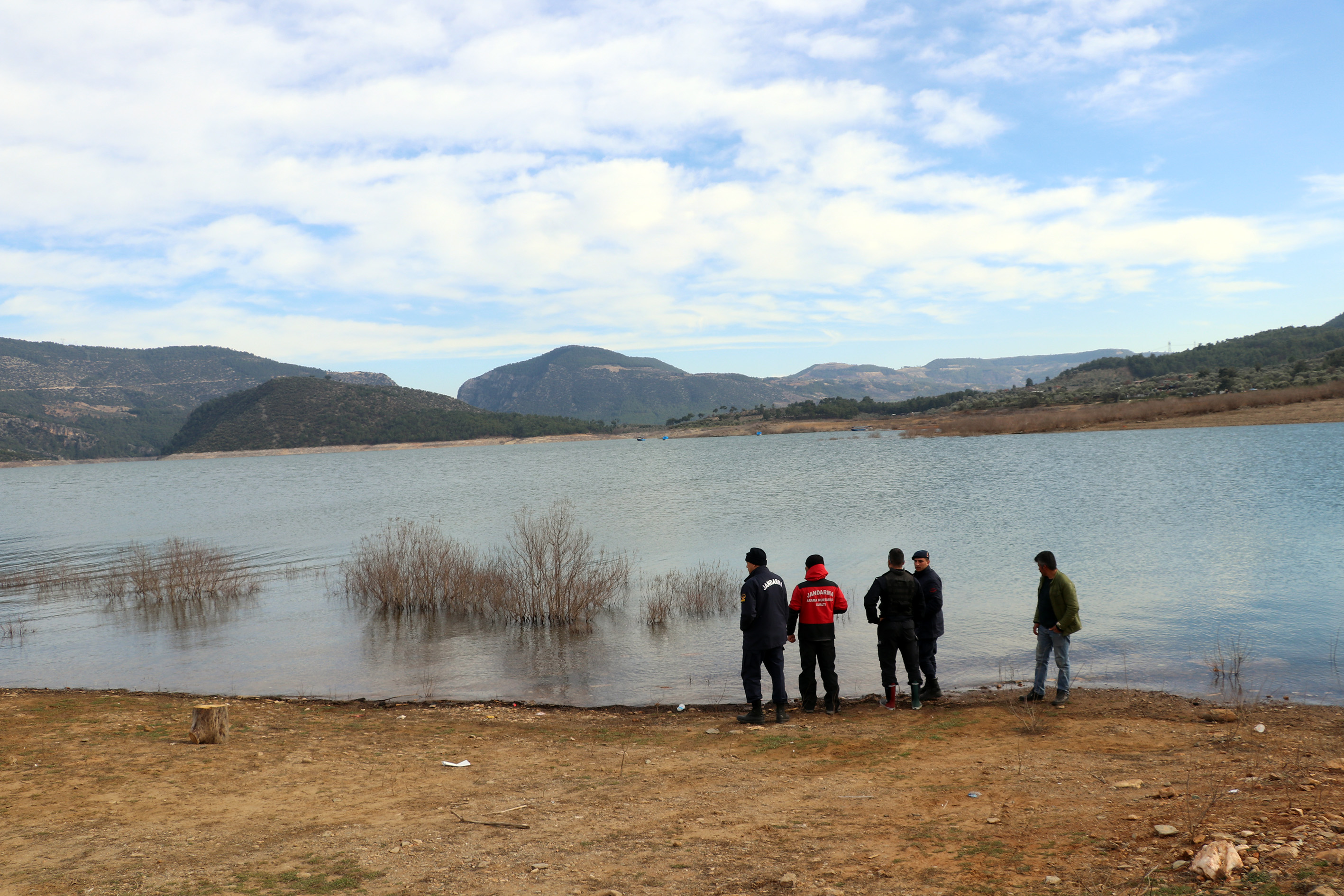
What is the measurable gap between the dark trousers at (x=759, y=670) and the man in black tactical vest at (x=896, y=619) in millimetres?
1396

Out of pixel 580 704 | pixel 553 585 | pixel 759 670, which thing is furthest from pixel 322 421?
pixel 759 670

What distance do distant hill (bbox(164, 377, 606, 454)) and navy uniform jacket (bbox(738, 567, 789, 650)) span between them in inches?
6619

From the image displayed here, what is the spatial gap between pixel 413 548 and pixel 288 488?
54131 mm

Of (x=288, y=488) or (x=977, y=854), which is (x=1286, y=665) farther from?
(x=288, y=488)

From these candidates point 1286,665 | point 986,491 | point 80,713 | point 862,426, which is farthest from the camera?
point 862,426

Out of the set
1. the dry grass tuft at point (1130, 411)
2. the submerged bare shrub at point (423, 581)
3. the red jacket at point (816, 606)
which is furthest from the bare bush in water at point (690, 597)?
the dry grass tuft at point (1130, 411)

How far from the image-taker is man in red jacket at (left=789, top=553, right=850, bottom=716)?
10.5 m

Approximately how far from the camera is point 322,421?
168 metres

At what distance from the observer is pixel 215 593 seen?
77.2 feet

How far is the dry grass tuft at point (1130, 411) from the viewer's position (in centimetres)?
7262

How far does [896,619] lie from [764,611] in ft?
6.22

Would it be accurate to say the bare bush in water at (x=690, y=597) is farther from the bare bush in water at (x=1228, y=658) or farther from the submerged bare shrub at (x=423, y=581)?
the bare bush in water at (x=1228, y=658)

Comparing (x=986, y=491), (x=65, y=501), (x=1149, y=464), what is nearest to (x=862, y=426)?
(x=1149, y=464)

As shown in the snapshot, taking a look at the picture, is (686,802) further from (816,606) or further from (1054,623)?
(1054,623)
